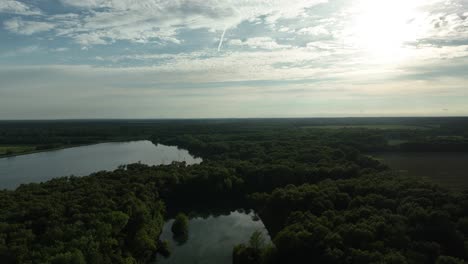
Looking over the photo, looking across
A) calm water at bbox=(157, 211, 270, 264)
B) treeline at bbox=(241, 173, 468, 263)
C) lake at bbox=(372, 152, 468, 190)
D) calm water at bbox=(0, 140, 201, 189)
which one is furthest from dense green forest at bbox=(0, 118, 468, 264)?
calm water at bbox=(0, 140, 201, 189)

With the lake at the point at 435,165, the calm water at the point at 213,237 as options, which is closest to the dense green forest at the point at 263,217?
the calm water at the point at 213,237

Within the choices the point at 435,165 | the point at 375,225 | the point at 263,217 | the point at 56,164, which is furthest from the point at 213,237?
the point at 56,164

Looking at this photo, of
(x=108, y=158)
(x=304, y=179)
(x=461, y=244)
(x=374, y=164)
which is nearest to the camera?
(x=461, y=244)

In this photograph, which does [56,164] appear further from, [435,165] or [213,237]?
[435,165]

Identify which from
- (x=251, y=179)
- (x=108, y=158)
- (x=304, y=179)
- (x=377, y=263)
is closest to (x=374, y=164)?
(x=304, y=179)

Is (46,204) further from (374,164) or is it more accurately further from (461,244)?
(374,164)
